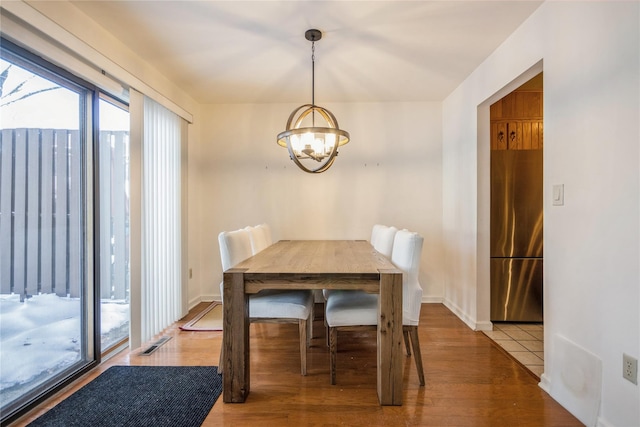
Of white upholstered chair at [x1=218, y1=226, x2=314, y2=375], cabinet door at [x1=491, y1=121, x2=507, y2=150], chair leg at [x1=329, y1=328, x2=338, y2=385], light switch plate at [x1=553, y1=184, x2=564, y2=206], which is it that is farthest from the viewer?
cabinet door at [x1=491, y1=121, x2=507, y2=150]

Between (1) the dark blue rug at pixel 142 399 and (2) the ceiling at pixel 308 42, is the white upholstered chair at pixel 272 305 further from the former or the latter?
(2) the ceiling at pixel 308 42

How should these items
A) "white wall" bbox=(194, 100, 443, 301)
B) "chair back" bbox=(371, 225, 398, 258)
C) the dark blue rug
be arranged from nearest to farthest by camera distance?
the dark blue rug → "chair back" bbox=(371, 225, 398, 258) → "white wall" bbox=(194, 100, 443, 301)

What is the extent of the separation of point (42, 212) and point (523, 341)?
3.66m

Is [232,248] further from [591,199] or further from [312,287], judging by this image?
[591,199]

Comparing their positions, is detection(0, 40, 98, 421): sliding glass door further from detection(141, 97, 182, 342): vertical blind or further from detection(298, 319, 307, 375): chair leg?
detection(298, 319, 307, 375): chair leg

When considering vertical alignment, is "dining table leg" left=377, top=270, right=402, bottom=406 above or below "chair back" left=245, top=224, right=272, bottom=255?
below

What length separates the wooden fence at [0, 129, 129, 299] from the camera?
168 centimetres

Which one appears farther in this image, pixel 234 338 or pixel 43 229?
pixel 43 229

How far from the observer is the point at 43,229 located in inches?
74.5

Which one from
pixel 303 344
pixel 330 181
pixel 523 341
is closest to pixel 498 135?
pixel 330 181

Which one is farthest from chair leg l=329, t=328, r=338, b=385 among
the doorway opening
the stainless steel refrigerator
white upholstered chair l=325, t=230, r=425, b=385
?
the stainless steel refrigerator

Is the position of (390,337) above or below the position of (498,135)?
below

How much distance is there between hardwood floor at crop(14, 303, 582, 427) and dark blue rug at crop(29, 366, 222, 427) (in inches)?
3.5

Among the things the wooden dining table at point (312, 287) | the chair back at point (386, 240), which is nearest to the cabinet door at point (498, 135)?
the chair back at point (386, 240)
